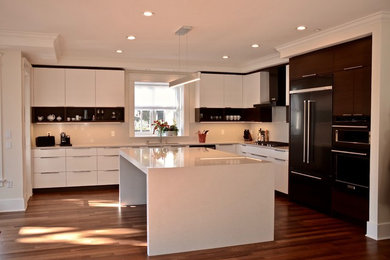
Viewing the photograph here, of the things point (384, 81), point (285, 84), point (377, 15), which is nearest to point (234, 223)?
point (384, 81)

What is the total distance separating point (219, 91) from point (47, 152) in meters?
3.81

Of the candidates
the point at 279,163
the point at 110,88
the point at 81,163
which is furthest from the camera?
the point at 110,88

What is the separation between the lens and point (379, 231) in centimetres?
418

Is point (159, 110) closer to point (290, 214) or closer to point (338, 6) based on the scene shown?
point (290, 214)

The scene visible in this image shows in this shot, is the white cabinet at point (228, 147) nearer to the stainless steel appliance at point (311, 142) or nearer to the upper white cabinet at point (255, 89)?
the upper white cabinet at point (255, 89)

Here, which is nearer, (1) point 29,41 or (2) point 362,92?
(2) point 362,92

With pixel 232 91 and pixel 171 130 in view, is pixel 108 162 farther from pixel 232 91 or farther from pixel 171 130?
pixel 232 91

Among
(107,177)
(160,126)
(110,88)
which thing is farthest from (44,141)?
(160,126)

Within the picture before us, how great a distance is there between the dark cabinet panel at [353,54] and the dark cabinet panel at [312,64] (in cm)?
14

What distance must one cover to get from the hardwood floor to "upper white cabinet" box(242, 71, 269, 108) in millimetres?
2550

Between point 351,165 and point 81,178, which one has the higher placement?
point 351,165

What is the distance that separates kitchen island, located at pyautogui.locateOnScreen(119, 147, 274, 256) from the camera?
3.63 meters

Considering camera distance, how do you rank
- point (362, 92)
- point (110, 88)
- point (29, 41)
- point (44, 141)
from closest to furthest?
point (362, 92) → point (29, 41) → point (44, 141) → point (110, 88)

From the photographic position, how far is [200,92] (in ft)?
25.7
